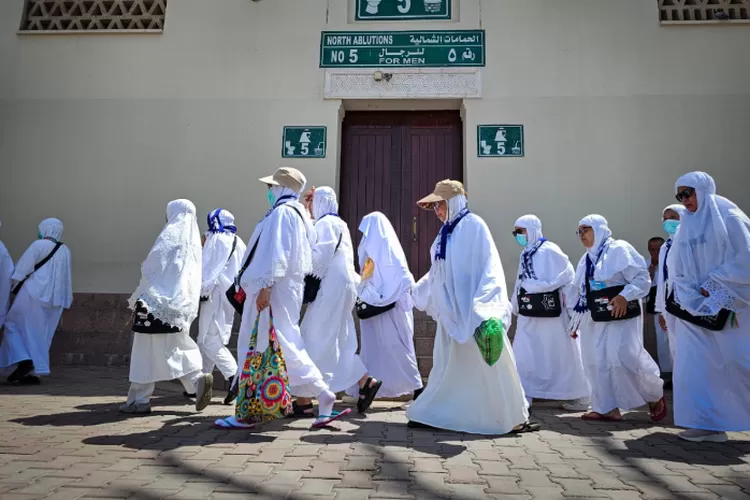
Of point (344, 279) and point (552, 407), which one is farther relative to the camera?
point (552, 407)

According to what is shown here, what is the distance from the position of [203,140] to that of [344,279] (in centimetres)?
443

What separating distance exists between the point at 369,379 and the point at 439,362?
761mm

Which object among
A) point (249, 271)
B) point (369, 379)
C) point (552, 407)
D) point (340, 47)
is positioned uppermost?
point (340, 47)

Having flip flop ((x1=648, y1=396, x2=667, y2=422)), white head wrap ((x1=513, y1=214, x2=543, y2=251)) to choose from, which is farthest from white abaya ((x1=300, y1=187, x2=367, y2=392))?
flip flop ((x1=648, y1=396, x2=667, y2=422))

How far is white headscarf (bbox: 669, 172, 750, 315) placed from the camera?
12.4 feet

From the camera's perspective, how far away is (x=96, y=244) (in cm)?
807

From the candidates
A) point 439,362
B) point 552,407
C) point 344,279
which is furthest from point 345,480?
point 552,407

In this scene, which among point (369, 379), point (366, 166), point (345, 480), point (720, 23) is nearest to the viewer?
point (345, 480)

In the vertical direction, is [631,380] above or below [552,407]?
above

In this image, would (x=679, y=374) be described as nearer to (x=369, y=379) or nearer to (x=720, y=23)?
(x=369, y=379)

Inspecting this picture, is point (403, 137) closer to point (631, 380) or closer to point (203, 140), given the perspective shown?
point (203, 140)

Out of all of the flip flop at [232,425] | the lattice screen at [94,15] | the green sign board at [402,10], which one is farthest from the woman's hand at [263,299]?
the lattice screen at [94,15]

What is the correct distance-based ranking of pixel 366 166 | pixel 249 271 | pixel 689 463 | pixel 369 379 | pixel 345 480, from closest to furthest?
pixel 345 480 → pixel 689 463 → pixel 249 271 → pixel 369 379 → pixel 366 166

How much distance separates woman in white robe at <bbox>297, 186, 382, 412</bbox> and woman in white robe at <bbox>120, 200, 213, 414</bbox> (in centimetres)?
94
